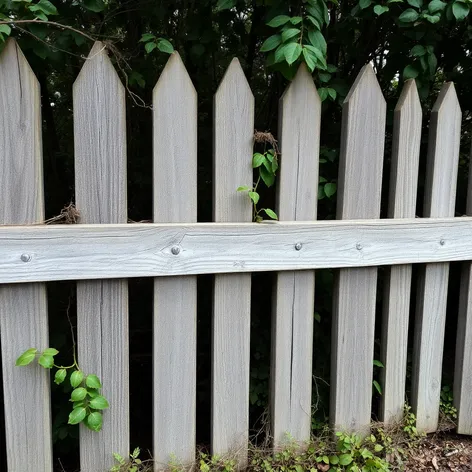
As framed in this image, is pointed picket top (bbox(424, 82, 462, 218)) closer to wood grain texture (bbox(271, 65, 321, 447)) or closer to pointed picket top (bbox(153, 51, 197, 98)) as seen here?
wood grain texture (bbox(271, 65, 321, 447))

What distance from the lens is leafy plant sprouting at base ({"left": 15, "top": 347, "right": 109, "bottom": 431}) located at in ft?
5.02

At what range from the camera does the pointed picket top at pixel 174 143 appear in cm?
160

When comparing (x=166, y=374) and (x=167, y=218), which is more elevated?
(x=167, y=218)

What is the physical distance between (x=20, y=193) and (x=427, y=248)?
4.77ft

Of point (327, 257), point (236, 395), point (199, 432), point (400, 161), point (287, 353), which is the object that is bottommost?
point (199, 432)

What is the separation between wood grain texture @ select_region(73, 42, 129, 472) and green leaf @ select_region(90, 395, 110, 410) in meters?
0.05

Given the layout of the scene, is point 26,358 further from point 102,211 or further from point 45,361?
point 102,211

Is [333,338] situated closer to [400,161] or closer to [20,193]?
[400,161]

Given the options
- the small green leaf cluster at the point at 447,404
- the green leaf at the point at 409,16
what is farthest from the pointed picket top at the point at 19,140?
the small green leaf cluster at the point at 447,404

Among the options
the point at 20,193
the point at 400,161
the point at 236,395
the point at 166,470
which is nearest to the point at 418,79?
the point at 400,161

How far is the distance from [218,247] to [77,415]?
27.4 inches

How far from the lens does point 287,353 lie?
72.2 inches

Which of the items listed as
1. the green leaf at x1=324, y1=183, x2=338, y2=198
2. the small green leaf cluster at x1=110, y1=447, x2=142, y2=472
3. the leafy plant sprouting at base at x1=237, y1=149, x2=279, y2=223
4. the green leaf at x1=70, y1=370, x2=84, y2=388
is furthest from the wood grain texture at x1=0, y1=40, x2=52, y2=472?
A: the green leaf at x1=324, y1=183, x2=338, y2=198

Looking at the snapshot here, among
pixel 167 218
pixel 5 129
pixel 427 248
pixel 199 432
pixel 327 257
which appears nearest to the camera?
pixel 5 129
